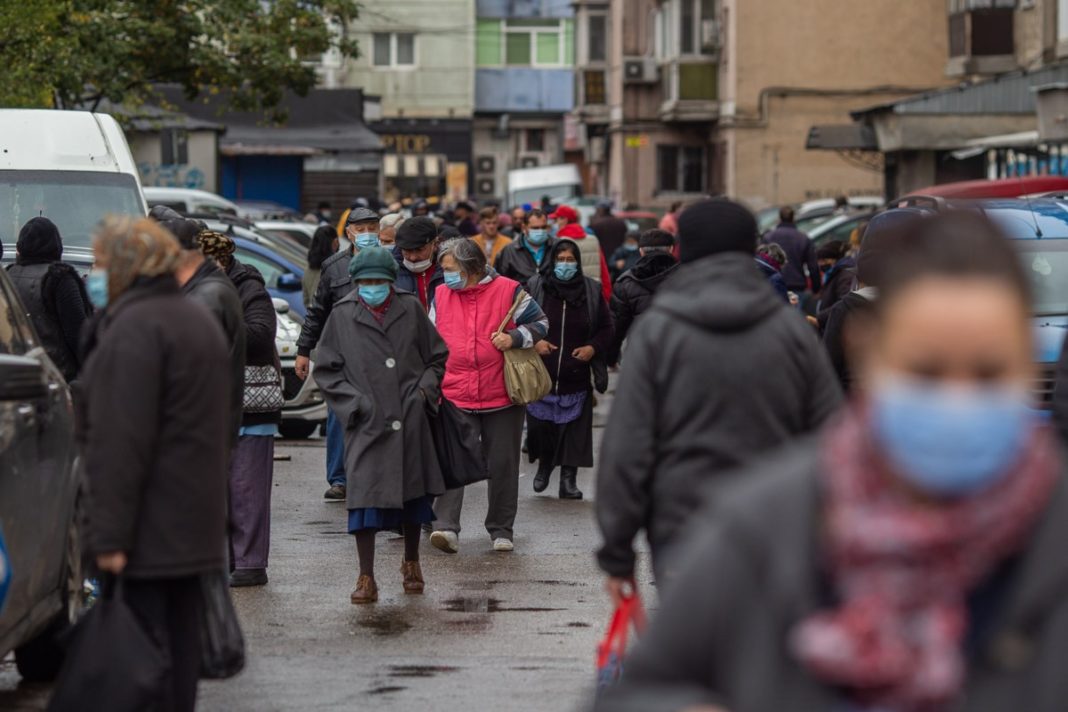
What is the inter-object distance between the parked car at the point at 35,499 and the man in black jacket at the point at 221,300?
2.17 ft

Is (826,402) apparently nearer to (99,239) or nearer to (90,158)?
(99,239)

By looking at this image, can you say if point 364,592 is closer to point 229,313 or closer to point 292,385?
point 229,313

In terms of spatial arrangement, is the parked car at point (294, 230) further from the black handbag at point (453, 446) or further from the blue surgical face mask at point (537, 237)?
the black handbag at point (453, 446)

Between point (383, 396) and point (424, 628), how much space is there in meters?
1.19

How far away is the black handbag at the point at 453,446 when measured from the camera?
31.3ft

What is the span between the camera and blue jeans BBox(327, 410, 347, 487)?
12.2m

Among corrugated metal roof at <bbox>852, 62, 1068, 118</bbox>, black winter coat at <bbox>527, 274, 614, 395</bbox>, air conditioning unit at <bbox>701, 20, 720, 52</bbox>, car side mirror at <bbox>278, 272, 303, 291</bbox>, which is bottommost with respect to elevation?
black winter coat at <bbox>527, 274, 614, 395</bbox>

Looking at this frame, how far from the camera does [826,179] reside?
1751 inches

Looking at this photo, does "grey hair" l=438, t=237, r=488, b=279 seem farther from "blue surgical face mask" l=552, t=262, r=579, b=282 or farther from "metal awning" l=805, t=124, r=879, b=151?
"metal awning" l=805, t=124, r=879, b=151

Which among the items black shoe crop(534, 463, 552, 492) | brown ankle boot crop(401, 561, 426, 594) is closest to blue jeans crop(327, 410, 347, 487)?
black shoe crop(534, 463, 552, 492)

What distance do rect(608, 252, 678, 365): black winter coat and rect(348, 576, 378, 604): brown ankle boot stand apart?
167 inches

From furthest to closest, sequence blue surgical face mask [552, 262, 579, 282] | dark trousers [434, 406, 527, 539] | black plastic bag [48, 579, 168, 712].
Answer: blue surgical face mask [552, 262, 579, 282] < dark trousers [434, 406, 527, 539] < black plastic bag [48, 579, 168, 712]

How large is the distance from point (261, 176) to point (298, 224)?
2001 cm

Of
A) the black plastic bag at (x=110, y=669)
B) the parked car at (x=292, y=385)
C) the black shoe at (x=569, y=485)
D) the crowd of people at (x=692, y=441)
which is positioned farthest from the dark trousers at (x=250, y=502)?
the parked car at (x=292, y=385)
